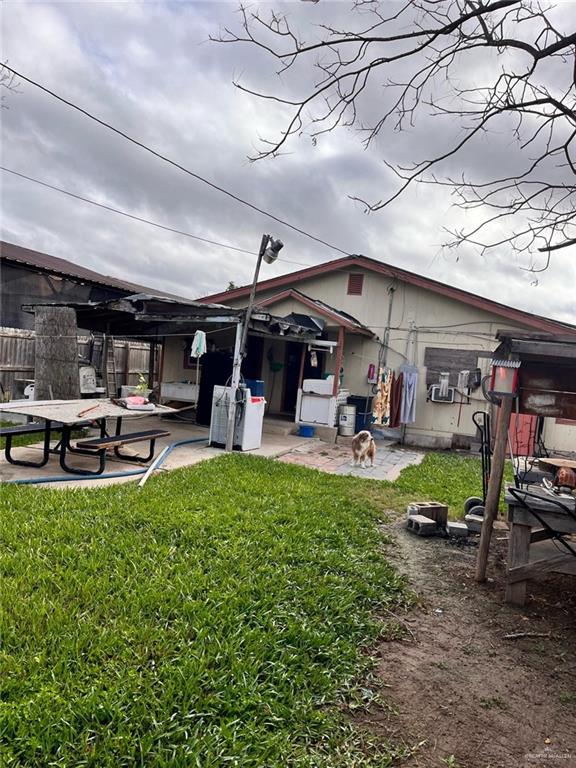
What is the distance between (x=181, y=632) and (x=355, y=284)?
36.5 ft

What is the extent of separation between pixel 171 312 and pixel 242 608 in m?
7.21

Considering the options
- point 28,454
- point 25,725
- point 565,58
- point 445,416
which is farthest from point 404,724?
point 445,416

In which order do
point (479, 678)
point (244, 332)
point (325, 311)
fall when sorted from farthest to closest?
point (325, 311) < point (244, 332) < point (479, 678)

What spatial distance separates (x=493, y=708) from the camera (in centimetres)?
244

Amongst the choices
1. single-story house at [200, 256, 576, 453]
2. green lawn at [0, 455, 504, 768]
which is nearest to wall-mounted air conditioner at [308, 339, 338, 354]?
single-story house at [200, 256, 576, 453]

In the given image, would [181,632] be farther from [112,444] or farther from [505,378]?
[112,444]

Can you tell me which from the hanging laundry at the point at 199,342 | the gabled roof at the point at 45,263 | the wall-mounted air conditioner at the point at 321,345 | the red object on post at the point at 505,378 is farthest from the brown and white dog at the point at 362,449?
the gabled roof at the point at 45,263

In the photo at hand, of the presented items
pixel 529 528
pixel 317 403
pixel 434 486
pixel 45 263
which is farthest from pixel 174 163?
pixel 45 263

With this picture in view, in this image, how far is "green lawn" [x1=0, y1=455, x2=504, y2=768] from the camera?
6.25 feet

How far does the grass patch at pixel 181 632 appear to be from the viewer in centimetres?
190

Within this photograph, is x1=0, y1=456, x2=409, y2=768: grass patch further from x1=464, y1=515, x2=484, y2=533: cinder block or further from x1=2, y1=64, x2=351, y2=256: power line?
x1=2, y1=64, x2=351, y2=256: power line

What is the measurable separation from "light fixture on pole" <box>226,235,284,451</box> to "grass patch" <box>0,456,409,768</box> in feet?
11.9

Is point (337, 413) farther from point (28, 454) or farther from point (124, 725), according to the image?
point (124, 725)

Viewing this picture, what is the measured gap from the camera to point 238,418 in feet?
27.8
